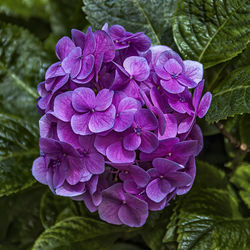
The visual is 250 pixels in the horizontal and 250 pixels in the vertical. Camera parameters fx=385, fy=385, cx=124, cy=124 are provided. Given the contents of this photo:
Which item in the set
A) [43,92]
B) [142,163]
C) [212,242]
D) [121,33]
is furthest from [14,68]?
[212,242]

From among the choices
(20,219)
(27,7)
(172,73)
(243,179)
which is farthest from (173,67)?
(27,7)

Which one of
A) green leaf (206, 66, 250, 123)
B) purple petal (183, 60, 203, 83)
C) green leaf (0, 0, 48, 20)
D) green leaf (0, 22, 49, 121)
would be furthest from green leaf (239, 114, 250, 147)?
green leaf (0, 0, 48, 20)

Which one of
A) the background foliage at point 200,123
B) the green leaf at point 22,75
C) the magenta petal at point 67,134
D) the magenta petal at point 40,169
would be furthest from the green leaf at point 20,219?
the magenta petal at point 67,134

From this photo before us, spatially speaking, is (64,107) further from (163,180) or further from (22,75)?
(22,75)

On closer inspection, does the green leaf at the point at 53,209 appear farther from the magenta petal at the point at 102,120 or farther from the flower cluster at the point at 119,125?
the magenta petal at the point at 102,120

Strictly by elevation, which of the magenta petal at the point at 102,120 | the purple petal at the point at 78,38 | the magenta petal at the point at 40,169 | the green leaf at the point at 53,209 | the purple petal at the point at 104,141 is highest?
the purple petal at the point at 78,38
